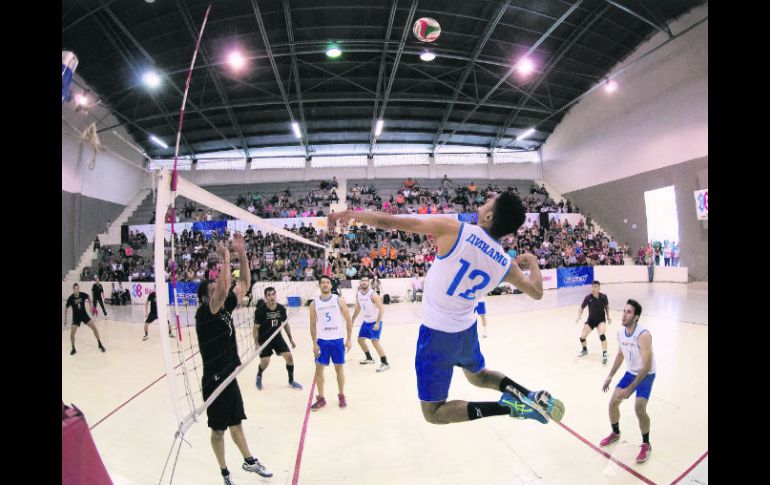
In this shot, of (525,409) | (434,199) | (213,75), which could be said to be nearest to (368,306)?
(525,409)

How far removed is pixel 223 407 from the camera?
142 inches

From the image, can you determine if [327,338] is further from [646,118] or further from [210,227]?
[646,118]

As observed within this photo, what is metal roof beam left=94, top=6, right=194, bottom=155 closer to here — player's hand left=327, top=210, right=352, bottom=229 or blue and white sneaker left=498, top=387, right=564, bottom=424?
player's hand left=327, top=210, right=352, bottom=229

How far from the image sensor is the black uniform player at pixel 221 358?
3.63 meters

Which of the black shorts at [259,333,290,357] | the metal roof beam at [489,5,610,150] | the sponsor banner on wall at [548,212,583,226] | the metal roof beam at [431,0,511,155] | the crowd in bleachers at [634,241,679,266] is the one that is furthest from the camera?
the sponsor banner on wall at [548,212,583,226]

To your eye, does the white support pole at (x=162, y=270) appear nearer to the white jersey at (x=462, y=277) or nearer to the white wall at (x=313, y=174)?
the white jersey at (x=462, y=277)

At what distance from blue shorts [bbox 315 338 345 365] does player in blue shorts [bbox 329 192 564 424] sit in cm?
301

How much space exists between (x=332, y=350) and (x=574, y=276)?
60.0ft

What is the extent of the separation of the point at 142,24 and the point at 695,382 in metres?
19.3

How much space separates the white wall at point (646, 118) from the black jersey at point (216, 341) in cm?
2247

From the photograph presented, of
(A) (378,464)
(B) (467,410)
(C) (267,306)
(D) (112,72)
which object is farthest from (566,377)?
(D) (112,72)

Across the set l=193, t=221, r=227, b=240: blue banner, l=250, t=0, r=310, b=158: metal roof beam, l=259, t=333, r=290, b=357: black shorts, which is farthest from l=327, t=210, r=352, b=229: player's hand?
l=193, t=221, r=227, b=240: blue banner

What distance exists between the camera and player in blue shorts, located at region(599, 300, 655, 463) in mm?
4086

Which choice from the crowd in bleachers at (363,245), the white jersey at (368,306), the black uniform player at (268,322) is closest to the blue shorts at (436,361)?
the black uniform player at (268,322)
